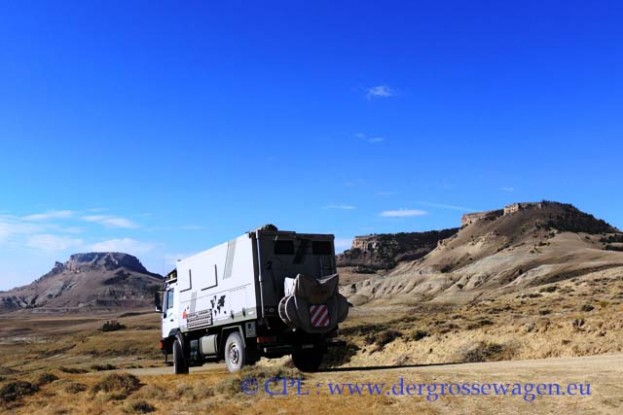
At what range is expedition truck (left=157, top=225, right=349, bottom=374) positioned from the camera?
16.3m

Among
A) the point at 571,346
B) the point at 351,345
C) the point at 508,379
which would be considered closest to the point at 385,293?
the point at 351,345

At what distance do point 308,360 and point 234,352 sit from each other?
2275 millimetres

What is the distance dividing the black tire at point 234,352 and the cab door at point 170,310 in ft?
12.7

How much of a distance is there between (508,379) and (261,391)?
5.15 metres

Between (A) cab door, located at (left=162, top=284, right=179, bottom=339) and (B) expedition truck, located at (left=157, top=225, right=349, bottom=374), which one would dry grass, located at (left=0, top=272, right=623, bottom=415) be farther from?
(A) cab door, located at (left=162, top=284, right=179, bottom=339)

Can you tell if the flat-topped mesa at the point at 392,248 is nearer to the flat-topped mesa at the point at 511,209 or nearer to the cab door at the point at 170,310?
the flat-topped mesa at the point at 511,209

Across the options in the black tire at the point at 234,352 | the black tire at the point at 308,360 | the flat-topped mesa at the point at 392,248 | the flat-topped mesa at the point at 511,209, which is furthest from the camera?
the flat-topped mesa at the point at 392,248

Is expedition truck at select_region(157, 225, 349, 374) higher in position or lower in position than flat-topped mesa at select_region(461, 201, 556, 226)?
lower

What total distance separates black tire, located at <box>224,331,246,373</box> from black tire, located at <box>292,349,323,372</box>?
1.73m

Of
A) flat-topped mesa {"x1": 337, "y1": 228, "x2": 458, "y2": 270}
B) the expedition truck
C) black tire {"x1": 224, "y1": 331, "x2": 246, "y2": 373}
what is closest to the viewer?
the expedition truck

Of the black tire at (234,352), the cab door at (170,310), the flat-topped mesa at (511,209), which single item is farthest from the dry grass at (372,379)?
the flat-topped mesa at (511,209)

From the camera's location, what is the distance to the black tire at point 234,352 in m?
16.9

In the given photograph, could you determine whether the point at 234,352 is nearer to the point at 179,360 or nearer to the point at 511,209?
the point at 179,360

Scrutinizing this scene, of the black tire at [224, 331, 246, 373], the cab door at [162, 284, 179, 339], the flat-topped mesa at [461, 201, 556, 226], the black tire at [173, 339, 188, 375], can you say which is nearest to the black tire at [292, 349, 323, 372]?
the black tire at [224, 331, 246, 373]
